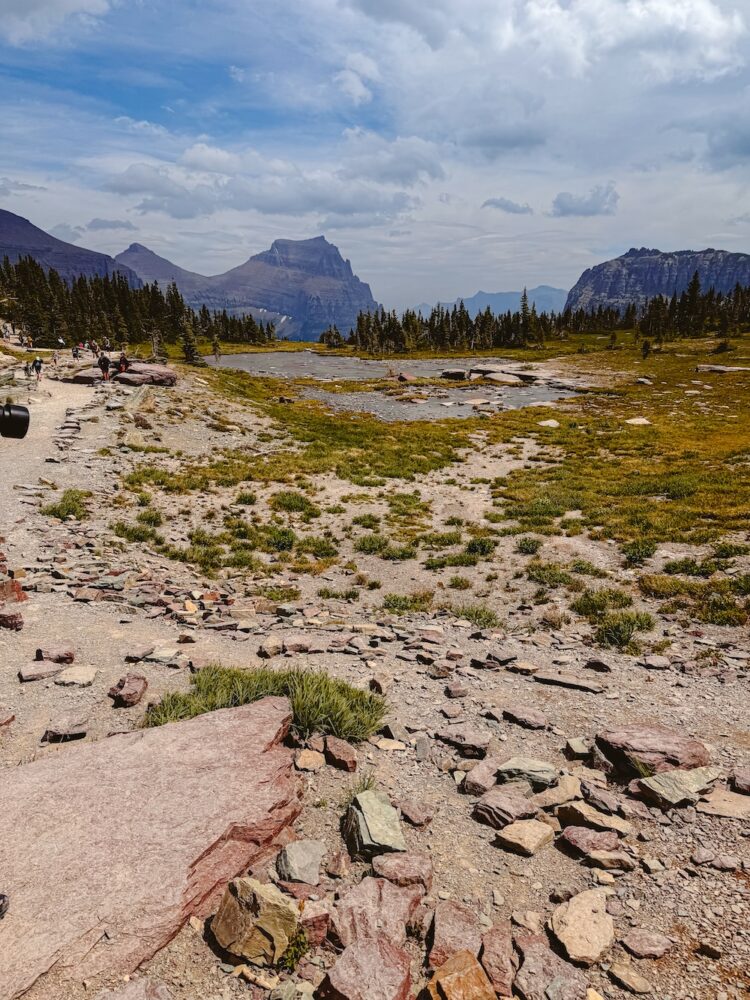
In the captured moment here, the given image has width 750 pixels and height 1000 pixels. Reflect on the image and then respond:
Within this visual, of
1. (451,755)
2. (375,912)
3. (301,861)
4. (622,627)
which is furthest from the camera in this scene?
(622,627)

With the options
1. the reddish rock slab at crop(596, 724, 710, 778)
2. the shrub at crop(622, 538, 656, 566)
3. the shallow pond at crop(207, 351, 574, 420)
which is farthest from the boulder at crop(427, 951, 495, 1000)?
the shallow pond at crop(207, 351, 574, 420)

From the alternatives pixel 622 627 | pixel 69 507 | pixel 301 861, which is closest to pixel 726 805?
pixel 301 861

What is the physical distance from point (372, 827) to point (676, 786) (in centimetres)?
426

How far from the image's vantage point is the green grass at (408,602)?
50.5 feet

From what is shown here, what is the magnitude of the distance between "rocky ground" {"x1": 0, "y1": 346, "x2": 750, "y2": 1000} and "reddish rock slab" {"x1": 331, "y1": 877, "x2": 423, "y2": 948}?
0.07 feet

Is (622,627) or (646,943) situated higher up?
(646,943)

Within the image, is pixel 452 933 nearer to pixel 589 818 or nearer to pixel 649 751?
pixel 589 818

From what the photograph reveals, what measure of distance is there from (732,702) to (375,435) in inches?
1539

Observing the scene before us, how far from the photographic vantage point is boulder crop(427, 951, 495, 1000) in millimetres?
4305

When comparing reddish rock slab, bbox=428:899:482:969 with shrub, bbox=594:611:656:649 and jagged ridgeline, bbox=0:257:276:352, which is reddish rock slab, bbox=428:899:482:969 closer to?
shrub, bbox=594:611:656:649

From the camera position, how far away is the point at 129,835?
5367 millimetres

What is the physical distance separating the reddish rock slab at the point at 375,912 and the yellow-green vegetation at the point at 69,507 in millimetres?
18379

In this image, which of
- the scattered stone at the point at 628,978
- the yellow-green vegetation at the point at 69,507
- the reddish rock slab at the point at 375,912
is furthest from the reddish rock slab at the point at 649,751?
the yellow-green vegetation at the point at 69,507

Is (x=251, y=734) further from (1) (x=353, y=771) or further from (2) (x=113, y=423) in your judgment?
(2) (x=113, y=423)
